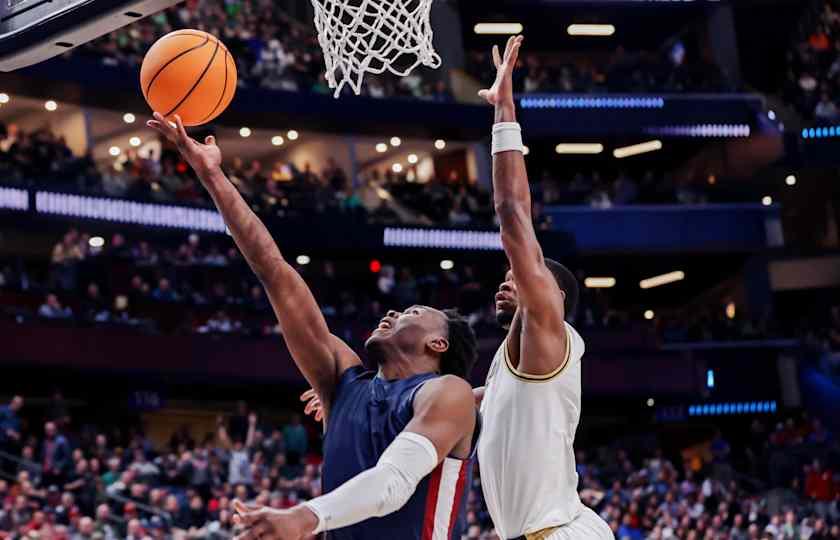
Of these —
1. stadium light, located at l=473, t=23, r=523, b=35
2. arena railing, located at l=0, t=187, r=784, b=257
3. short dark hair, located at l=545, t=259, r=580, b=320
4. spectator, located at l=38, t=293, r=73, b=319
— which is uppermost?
stadium light, located at l=473, t=23, r=523, b=35

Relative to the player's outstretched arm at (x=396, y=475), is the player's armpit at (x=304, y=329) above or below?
above

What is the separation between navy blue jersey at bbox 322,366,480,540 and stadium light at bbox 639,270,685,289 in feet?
105

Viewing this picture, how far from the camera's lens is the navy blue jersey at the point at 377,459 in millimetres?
4355

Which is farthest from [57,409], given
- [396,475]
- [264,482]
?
[396,475]

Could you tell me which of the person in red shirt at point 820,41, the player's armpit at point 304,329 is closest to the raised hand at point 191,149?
the player's armpit at point 304,329

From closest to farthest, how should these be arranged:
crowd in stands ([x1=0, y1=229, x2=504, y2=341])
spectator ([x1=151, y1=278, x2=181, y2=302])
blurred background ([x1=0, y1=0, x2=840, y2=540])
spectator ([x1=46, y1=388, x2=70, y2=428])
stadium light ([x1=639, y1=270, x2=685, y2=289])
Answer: spectator ([x1=46, y1=388, x2=70, y2=428])
blurred background ([x1=0, y1=0, x2=840, y2=540])
crowd in stands ([x1=0, y1=229, x2=504, y2=341])
spectator ([x1=151, y1=278, x2=181, y2=302])
stadium light ([x1=639, y1=270, x2=685, y2=289])

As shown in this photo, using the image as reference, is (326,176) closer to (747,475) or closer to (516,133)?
(747,475)

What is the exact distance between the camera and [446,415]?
424 centimetres

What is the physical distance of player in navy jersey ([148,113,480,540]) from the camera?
156 inches

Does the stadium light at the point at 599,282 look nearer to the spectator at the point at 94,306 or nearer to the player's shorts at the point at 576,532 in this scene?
the spectator at the point at 94,306

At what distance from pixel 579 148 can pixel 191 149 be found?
3129 cm

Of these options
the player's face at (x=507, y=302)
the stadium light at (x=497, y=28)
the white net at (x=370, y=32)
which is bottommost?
the player's face at (x=507, y=302)

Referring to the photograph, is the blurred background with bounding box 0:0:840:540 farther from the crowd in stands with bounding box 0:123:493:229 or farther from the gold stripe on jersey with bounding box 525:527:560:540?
the gold stripe on jersey with bounding box 525:527:560:540

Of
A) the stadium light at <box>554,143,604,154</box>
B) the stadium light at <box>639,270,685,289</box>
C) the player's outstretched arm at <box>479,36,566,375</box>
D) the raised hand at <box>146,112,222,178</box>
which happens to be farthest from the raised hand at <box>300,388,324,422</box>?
the stadium light at <box>639,270,685,289</box>
